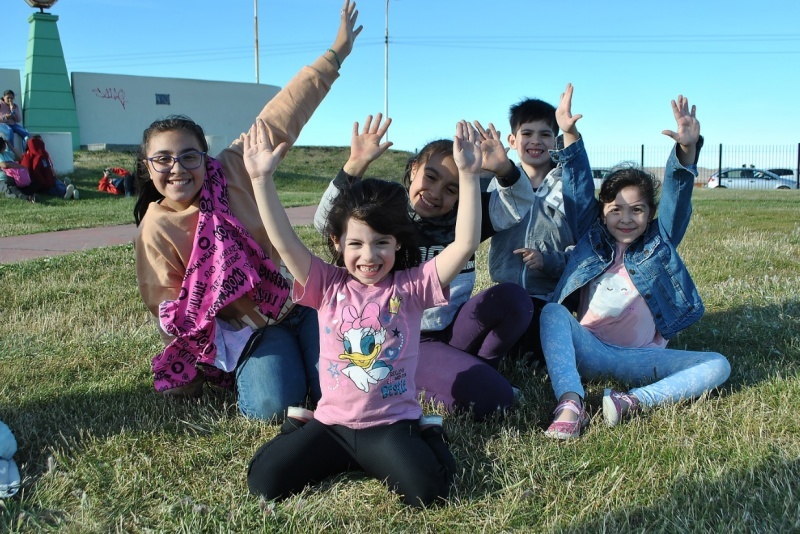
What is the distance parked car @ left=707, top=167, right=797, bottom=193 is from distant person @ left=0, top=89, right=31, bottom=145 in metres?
25.8

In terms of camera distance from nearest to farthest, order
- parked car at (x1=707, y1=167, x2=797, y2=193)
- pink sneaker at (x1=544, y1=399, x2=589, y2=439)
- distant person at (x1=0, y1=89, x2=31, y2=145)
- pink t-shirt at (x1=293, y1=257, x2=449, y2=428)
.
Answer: pink t-shirt at (x1=293, y1=257, x2=449, y2=428) → pink sneaker at (x1=544, y1=399, x2=589, y2=439) → distant person at (x1=0, y1=89, x2=31, y2=145) → parked car at (x1=707, y1=167, x2=797, y2=193)

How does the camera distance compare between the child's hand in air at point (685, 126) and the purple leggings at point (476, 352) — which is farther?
the child's hand in air at point (685, 126)

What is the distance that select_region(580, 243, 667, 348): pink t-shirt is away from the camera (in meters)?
3.55

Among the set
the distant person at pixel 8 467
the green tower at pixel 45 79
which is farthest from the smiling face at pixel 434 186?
the green tower at pixel 45 79

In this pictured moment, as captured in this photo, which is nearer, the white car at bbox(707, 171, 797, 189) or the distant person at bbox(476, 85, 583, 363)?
the distant person at bbox(476, 85, 583, 363)

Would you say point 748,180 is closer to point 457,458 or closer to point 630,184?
point 630,184

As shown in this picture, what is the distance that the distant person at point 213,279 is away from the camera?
3215mm

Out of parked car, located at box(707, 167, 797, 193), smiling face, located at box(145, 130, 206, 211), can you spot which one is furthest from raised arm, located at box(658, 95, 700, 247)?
parked car, located at box(707, 167, 797, 193)

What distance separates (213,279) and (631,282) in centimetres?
208

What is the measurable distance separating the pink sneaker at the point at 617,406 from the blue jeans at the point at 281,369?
1328mm

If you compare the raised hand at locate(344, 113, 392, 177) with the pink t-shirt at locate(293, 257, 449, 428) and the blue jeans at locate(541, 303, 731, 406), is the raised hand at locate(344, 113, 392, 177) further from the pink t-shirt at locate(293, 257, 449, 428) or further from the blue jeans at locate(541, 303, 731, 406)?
the blue jeans at locate(541, 303, 731, 406)

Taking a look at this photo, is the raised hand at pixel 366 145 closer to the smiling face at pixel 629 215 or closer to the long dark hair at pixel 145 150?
the long dark hair at pixel 145 150

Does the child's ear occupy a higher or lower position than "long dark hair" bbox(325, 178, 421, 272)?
higher

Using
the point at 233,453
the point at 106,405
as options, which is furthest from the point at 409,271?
the point at 106,405
